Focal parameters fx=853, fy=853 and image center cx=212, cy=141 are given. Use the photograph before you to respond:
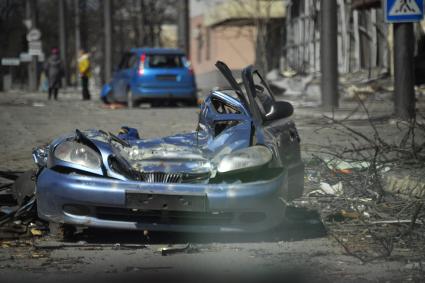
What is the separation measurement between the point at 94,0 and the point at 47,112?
32.5 m

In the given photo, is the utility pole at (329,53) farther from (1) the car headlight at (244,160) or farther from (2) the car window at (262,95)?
(1) the car headlight at (244,160)

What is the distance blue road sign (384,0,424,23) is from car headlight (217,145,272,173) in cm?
853

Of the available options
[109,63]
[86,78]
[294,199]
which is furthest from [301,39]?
[294,199]

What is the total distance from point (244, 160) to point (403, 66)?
9255 mm

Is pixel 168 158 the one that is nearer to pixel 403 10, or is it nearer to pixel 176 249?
pixel 176 249

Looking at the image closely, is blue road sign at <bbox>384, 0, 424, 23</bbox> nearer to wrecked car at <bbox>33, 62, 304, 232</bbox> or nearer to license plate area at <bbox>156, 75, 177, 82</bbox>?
wrecked car at <bbox>33, 62, 304, 232</bbox>

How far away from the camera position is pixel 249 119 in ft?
22.9

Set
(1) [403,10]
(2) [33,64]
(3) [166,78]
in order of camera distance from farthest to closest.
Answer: (2) [33,64] → (3) [166,78] → (1) [403,10]

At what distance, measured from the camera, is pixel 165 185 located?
5.88 meters

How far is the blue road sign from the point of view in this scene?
13945 mm

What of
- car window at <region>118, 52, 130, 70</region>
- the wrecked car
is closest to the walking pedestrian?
car window at <region>118, 52, 130, 70</region>

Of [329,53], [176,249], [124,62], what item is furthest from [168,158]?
[124,62]

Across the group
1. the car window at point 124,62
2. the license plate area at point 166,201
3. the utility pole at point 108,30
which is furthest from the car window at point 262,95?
the utility pole at point 108,30

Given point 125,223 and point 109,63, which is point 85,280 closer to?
point 125,223
